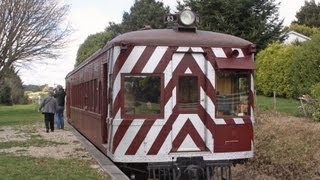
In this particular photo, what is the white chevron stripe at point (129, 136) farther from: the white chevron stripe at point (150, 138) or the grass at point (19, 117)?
the grass at point (19, 117)

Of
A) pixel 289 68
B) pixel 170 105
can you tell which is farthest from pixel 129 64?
pixel 289 68

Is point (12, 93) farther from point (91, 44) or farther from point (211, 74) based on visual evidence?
point (211, 74)

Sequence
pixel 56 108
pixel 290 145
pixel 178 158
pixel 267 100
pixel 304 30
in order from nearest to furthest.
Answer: pixel 178 158, pixel 290 145, pixel 56 108, pixel 267 100, pixel 304 30

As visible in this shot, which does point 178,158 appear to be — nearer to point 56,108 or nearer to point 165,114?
point 165,114

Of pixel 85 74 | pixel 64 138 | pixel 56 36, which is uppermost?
pixel 56 36

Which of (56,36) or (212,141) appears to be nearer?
(212,141)

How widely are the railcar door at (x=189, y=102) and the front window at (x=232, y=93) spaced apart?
0.34 metres

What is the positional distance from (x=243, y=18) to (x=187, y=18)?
781 inches

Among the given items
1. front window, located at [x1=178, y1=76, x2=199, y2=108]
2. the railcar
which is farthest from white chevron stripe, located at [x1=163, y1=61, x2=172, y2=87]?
front window, located at [x1=178, y1=76, x2=199, y2=108]

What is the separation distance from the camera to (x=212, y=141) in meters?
10.2

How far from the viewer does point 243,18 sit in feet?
98.1

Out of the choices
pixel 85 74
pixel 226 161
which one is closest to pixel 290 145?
pixel 226 161

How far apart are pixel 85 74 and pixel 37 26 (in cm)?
2125

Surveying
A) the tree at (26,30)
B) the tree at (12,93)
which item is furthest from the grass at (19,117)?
the tree at (12,93)
